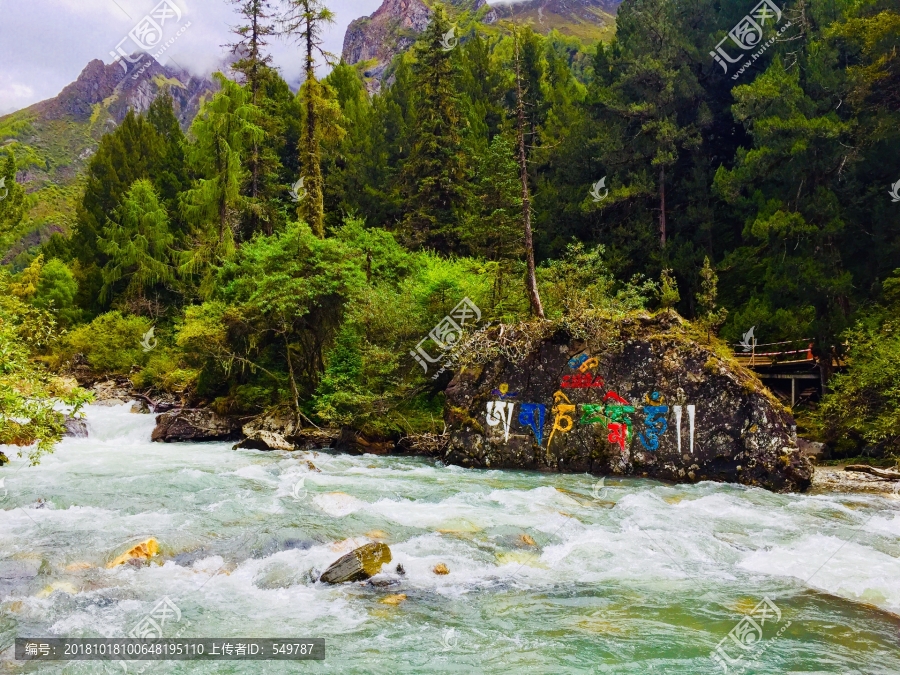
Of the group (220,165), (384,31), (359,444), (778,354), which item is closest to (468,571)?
(359,444)

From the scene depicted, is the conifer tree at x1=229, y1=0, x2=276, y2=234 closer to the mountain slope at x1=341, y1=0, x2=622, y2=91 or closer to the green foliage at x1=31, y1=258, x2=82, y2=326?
the green foliage at x1=31, y1=258, x2=82, y2=326

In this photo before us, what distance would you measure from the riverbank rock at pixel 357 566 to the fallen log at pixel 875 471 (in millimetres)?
13235

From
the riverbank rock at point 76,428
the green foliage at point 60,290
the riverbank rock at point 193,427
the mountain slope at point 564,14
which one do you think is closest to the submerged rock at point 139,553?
the riverbank rock at point 193,427

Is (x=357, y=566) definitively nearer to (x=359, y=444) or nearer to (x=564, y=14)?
(x=359, y=444)

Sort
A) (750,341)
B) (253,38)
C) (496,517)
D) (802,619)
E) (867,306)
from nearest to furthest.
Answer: (802,619), (496,517), (867,306), (750,341), (253,38)

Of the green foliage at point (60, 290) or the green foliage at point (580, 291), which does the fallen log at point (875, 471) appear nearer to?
the green foliage at point (580, 291)

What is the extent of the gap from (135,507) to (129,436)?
11551 millimetres

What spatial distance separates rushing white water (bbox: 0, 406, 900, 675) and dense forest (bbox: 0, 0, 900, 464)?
2424 millimetres

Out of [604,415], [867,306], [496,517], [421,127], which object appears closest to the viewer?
[496,517]

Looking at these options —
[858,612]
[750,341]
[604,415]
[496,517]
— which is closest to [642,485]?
[604,415]

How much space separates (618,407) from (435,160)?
795 inches

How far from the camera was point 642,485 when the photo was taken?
14.2 meters

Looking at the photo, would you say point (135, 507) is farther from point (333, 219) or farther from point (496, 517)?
point (333, 219)
